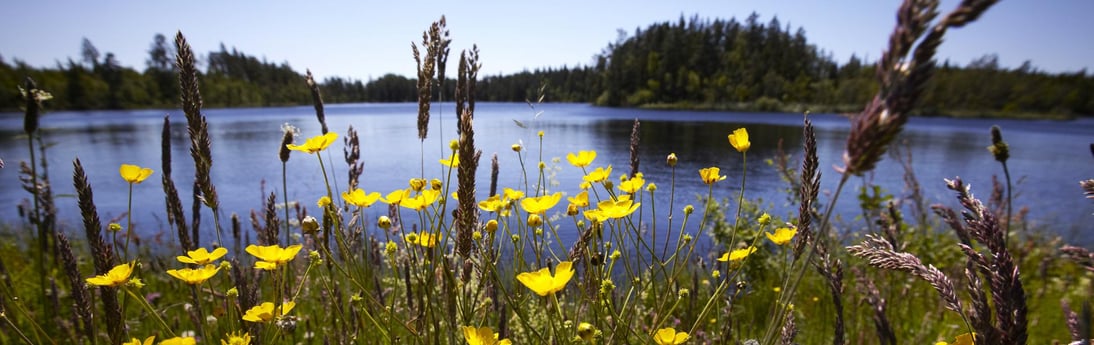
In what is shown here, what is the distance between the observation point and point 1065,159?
588 inches

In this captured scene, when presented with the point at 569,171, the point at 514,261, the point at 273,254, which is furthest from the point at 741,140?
the point at 569,171

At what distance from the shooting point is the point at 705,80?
231 feet

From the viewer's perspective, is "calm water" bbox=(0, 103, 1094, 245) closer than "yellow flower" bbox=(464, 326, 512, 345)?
No

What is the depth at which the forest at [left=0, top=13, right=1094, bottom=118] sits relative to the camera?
52.2 meters

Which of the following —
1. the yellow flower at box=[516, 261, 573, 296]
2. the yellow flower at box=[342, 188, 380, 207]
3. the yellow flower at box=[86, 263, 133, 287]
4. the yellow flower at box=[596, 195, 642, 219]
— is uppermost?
the yellow flower at box=[596, 195, 642, 219]

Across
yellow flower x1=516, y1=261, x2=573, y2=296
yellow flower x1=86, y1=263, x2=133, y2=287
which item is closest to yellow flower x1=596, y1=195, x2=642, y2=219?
yellow flower x1=516, y1=261, x2=573, y2=296

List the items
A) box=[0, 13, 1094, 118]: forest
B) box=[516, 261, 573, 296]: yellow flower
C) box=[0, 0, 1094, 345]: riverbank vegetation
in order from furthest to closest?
box=[0, 13, 1094, 118]: forest
box=[516, 261, 573, 296]: yellow flower
box=[0, 0, 1094, 345]: riverbank vegetation

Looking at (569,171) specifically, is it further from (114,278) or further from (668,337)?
(114,278)

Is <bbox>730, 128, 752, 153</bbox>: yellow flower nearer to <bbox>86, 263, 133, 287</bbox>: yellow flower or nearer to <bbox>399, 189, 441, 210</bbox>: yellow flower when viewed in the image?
<bbox>399, 189, 441, 210</bbox>: yellow flower

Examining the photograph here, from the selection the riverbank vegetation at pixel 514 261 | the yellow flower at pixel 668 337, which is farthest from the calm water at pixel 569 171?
the yellow flower at pixel 668 337

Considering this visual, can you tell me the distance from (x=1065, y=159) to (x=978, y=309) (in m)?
20.6

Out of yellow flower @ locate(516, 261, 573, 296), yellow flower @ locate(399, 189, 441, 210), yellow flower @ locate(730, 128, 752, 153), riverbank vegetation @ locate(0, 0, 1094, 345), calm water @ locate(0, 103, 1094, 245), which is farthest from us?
calm water @ locate(0, 103, 1094, 245)

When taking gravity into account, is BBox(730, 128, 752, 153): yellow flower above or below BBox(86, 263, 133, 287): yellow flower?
above

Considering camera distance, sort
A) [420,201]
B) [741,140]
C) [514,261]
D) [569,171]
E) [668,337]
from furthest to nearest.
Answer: [569,171], [514,261], [741,140], [420,201], [668,337]
